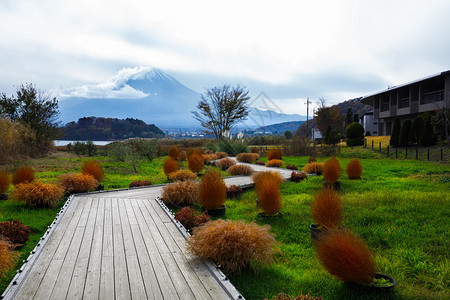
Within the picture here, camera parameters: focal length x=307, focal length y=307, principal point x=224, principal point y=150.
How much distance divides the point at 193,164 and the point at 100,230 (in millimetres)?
7040

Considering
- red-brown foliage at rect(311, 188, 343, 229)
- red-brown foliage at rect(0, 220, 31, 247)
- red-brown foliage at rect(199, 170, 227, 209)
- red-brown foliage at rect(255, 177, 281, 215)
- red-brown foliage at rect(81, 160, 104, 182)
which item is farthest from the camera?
red-brown foliage at rect(81, 160, 104, 182)

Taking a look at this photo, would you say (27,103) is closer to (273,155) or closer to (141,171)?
(141,171)

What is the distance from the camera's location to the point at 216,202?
649cm

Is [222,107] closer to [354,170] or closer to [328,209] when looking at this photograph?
[354,170]

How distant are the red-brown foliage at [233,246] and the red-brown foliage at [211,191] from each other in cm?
249

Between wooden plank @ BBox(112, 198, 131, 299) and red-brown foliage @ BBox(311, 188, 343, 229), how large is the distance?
2921 mm

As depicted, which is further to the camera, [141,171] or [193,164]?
[141,171]

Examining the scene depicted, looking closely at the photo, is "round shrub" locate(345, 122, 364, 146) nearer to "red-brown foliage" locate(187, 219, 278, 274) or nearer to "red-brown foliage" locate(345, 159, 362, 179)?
"red-brown foliage" locate(345, 159, 362, 179)

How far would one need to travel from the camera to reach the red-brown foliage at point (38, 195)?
6848mm

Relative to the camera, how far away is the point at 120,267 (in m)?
3.54

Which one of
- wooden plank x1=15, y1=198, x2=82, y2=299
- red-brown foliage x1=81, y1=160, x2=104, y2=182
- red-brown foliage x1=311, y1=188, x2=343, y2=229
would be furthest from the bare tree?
red-brown foliage x1=311, y1=188, x2=343, y2=229

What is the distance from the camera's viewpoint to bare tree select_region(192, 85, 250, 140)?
1226 inches

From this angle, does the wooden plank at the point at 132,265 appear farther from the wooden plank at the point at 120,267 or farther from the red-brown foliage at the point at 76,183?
the red-brown foliage at the point at 76,183

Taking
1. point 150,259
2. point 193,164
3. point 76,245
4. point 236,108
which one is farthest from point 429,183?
point 236,108
